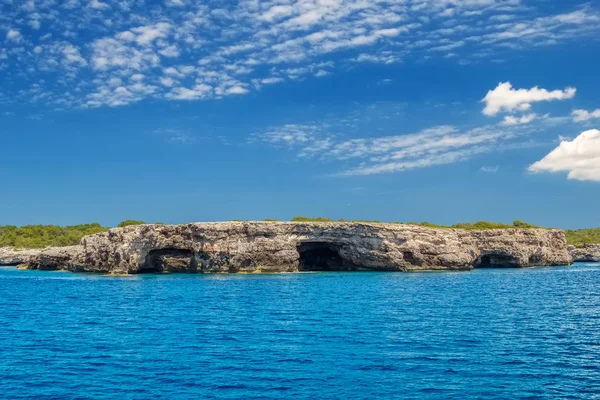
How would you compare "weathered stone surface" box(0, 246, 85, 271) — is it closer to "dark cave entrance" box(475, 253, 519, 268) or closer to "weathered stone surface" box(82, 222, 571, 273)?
"weathered stone surface" box(82, 222, 571, 273)

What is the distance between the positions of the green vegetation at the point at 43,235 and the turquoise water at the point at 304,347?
103560mm

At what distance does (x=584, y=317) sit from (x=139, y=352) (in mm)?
27476

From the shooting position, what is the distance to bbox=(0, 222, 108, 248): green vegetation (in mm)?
140000

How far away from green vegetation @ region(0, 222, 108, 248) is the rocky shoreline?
5970 cm

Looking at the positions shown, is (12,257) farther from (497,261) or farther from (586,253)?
(586,253)

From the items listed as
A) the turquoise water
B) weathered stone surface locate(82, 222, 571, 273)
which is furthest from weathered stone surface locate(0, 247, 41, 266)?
the turquoise water

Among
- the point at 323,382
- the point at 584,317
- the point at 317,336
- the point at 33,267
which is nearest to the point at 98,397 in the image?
the point at 323,382

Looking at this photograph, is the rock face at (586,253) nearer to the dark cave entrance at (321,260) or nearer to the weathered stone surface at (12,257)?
the dark cave entrance at (321,260)

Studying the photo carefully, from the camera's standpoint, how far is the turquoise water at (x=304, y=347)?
1828cm

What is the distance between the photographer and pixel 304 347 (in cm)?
2461

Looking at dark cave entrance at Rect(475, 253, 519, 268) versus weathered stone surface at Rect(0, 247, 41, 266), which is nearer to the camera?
dark cave entrance at Rect(475, 253, 519, 268)

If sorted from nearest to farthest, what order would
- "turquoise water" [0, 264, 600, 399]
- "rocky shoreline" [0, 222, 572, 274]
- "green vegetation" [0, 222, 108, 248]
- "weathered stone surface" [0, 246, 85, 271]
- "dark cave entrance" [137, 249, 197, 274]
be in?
1. "turquoise water" [0, 264, 600, 399]
2. "rocky shoreline" [0, 222, 572, 274]
3. "dark cave entrance" [137, 249, 197, 274]
4. "weathered stone surface" [0, 246, 85, 271]
5. "green vegetation" [0, 222, 108, 248]

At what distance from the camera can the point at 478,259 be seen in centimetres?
9075

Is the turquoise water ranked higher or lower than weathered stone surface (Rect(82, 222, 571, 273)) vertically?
lower
